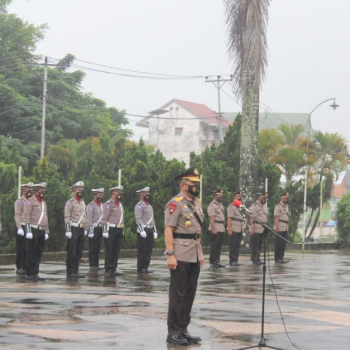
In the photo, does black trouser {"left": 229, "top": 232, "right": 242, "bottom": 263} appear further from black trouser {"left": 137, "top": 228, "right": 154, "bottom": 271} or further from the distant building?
the distant building

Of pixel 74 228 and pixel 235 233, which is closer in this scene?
pixel 74 228

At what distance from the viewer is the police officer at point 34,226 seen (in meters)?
15.8

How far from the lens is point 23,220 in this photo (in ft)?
52.3

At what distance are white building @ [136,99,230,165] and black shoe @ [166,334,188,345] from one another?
77.1m

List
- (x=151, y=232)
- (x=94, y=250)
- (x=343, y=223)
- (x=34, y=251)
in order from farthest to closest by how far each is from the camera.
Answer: (x=343, y=223) → (x=94, y=250) → (x=151, y=232) → (x=34, y=251)

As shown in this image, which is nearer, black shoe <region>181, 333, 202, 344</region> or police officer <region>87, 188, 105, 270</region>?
black shoe <region>181, 333, 202, 344</region>

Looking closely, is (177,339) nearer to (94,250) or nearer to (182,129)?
(94,250)

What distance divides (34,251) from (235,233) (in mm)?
6963

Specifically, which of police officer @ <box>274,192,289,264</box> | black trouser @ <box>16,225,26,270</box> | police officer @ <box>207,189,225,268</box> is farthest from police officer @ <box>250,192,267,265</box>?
black trouser @ <box>16,225,26,270</box>

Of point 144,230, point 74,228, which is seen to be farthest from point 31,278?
point 144,230

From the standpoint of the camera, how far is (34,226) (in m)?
16.0

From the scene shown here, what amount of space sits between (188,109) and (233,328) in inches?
3046

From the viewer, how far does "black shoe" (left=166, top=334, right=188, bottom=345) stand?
8586 mm

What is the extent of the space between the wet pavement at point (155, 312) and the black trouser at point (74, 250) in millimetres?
376
